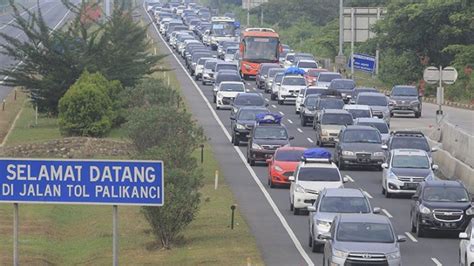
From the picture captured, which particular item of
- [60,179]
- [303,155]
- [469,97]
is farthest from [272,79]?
[60,179]

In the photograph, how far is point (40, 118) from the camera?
74250 mm

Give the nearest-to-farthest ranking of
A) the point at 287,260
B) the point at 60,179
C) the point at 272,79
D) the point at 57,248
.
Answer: the point at 60,179 < the point at 287,260 < the point at 57,248 < the point at 272,79

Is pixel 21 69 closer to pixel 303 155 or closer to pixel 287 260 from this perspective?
pixel 303 155

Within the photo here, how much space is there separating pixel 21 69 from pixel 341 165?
67.7 ft

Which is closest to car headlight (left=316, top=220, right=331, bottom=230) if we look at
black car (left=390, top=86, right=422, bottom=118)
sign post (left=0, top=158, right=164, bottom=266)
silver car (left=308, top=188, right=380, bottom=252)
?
silver car (left=308, top=188, right=380, bottom=252)

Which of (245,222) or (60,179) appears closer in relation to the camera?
(60,179)

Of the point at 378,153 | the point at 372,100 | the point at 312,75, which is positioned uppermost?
the point at 372,100

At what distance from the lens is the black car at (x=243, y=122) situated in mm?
60312

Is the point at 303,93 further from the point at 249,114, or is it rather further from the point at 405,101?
the point at 249,114

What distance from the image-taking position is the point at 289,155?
48.4 meters

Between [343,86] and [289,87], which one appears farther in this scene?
[289,87]

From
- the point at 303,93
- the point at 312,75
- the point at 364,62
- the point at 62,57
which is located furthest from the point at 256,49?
the point at 62,57

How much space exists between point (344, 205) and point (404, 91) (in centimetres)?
3892

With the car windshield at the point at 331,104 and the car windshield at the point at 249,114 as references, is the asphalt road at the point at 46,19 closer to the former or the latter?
the car windshield at the point at 331,104
